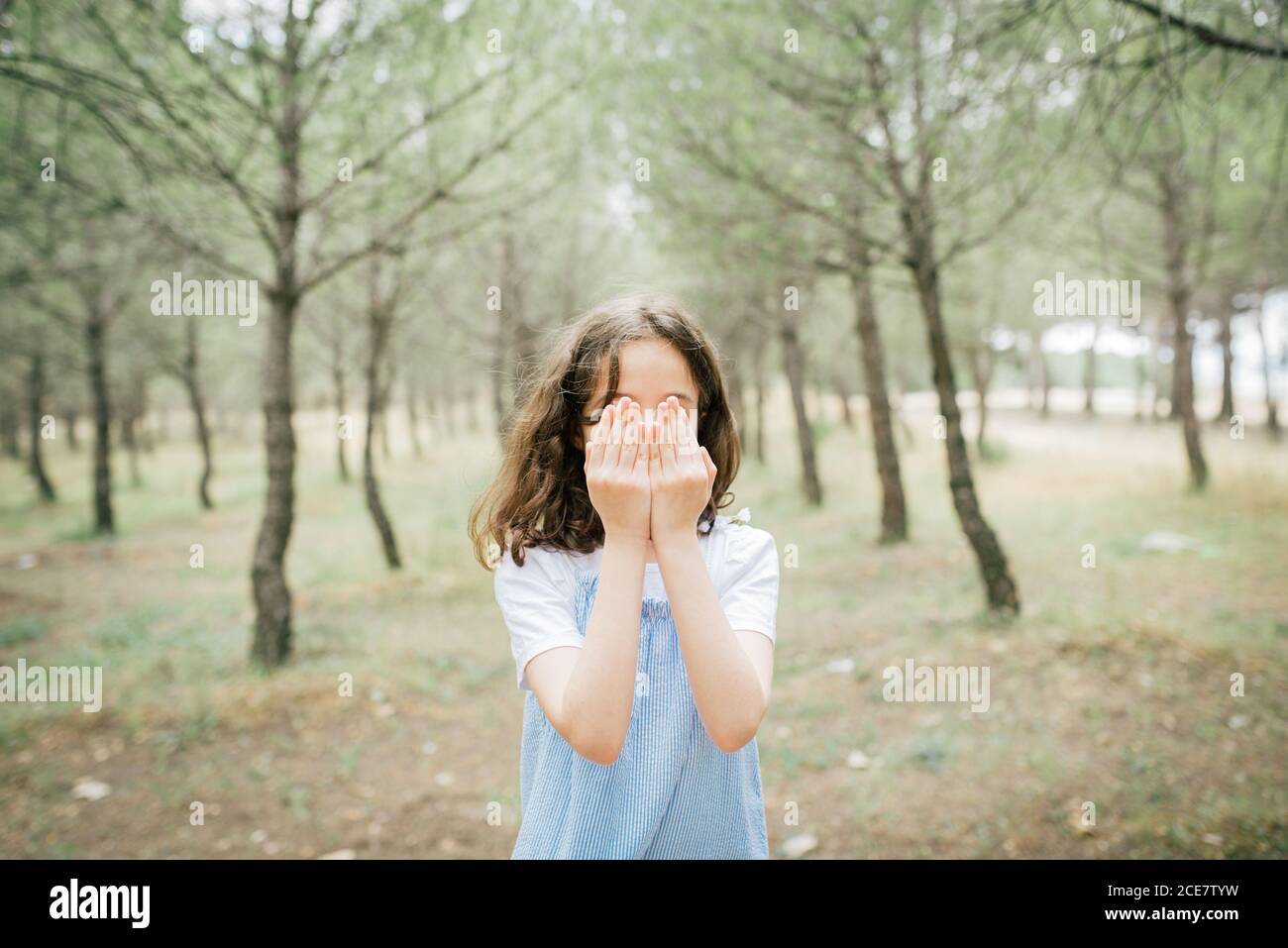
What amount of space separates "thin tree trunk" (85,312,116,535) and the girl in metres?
16.3

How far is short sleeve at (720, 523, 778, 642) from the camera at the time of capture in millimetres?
1716

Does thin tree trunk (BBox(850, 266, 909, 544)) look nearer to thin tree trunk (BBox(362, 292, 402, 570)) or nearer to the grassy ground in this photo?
the grassy ground

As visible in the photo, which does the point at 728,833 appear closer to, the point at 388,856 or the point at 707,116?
the point at 388,856

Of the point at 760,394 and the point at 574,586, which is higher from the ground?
the point at 760,394

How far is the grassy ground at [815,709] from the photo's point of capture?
4.25m

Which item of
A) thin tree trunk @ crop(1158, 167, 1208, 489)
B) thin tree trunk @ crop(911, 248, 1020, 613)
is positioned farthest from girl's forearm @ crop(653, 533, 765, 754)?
thin tree trunk @ crop(1158, 167, 1208, 489)

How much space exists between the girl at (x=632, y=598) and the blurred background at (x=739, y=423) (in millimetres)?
542

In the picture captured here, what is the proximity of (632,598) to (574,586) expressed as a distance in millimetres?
363

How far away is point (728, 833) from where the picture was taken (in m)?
1.71

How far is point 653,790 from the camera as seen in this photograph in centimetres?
163

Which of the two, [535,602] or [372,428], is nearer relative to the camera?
[535,602]

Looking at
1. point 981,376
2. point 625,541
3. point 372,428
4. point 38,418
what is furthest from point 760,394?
point 625,541

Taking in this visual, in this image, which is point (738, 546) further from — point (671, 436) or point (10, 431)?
point (10, 431)

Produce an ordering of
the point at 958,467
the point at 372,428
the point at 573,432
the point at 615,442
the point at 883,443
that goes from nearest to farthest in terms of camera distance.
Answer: the point at 615,442 → the point at 573,432 → the point at 958,467 → the point at 372,428 → the point at 883,443
